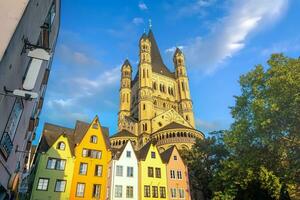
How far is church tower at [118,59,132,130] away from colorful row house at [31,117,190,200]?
45.3m

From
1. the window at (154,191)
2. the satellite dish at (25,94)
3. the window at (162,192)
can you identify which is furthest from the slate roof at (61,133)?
the satellite dish at (25,94)

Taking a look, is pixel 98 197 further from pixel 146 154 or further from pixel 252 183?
pixel 252 183

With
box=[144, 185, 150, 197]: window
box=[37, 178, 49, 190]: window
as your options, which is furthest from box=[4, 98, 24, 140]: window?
box=[144, 185, 150, 197]: window

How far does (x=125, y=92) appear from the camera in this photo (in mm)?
88062

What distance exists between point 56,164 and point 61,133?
21.2 feet

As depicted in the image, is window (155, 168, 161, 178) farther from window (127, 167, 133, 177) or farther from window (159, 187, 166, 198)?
window (127, 167, 133, 177)

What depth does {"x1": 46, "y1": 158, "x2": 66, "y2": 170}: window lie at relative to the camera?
29.0 metres

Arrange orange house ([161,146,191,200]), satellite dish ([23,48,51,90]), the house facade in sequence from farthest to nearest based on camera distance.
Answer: orange house ([161,146,191,200]), the house facade, satellite dish ([23,48,51,90])

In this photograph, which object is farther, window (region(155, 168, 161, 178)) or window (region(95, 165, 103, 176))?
window (region(155, 168, 161, 178))

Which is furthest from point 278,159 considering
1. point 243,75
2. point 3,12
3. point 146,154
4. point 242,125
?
point 3,12

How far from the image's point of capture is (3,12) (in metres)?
7.76

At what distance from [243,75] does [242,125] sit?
6.67 metres

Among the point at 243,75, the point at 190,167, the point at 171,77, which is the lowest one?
the point at 190,167

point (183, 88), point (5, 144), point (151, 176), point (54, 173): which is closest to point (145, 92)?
point (183, 88)
